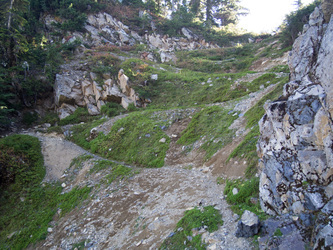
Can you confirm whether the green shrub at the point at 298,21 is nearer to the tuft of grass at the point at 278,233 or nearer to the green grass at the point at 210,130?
the green grass at the point at 210,130

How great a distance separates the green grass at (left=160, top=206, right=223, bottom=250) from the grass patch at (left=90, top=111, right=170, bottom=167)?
23.2 feet

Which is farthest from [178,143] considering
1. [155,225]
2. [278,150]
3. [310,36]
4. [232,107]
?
[310,36]

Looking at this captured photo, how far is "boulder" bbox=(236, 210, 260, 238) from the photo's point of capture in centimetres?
559

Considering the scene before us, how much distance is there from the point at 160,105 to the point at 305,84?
61.9 feet

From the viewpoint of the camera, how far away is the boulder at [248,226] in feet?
18.4

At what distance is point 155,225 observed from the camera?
8.18 metres

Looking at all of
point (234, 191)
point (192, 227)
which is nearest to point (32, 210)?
point (192, 227)

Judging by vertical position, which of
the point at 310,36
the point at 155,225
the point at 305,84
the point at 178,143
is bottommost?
the point at 155,225

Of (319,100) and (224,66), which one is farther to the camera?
(224,66)

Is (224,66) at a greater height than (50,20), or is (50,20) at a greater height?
(50,20)

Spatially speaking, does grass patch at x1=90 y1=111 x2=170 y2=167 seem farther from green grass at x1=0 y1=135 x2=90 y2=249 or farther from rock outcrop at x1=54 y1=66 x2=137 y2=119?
rock outcrop at x1=54 y1=66 x2=137 y2=119

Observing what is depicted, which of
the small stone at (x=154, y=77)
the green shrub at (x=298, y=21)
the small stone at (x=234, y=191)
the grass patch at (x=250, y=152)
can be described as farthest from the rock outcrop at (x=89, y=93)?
the green shrub at (x=298, y=21)

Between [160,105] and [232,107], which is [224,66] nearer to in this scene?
[160,105]

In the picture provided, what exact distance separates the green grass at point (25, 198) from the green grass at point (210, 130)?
8508 millimetres
